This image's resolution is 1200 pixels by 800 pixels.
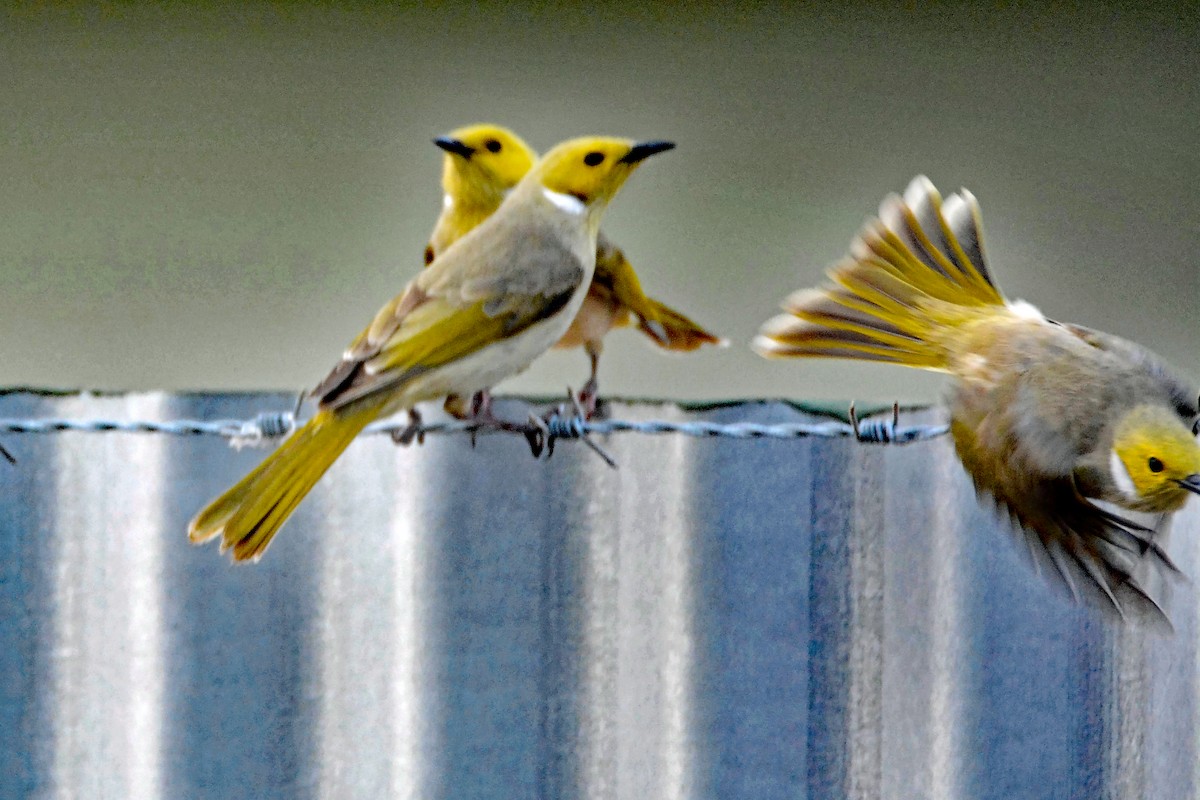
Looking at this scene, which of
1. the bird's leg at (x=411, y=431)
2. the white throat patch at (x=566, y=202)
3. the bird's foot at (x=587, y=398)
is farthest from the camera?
the bird's foot at (x=587, y=398)

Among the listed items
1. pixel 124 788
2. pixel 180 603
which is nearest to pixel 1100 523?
pixel 180 603

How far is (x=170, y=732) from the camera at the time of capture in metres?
1.47

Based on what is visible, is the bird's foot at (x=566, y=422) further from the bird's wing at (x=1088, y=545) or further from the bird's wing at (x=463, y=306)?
the bird's wing at (x=1088, y=545)

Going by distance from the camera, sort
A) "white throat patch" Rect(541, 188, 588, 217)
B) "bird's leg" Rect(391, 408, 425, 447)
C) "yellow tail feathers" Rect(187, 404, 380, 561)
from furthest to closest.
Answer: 1. "bird's leg" Rect(391, 408, 425, 447)
2. "white throat patch" Rect(541, 188, 588, 217)
3. "yellow tail feathers" Rect(187, 404, 380, 561)

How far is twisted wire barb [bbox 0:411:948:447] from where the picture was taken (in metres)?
1.35

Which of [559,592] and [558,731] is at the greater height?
[559,592]

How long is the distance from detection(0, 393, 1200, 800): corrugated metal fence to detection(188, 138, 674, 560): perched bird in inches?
13.0

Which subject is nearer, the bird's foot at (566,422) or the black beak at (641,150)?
the black beak at (641,150)

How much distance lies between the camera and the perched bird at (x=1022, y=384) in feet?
3.80

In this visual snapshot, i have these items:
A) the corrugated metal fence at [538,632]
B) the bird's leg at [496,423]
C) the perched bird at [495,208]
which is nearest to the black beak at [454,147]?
the perched bird at [495,208]

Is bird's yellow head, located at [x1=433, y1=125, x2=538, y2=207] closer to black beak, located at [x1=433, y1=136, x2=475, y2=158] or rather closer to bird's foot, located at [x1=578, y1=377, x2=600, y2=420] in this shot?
black beak, located at [x1=433, y1=136, x2=475, y2=158]

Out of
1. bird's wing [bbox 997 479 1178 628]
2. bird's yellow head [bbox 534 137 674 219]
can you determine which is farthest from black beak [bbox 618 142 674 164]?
bird's wing [bbox 997 479 1178 628]

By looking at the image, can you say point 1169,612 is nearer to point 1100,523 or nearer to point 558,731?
point 1100,523

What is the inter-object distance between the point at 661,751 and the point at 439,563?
0.41 m
